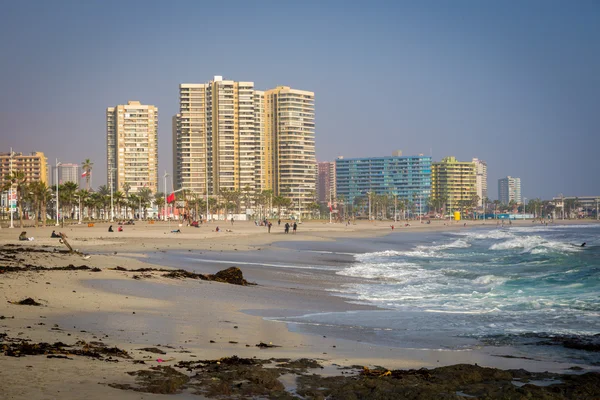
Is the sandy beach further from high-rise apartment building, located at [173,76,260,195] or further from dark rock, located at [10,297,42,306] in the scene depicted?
high-rise apartment building, located at [173,76,260,195]

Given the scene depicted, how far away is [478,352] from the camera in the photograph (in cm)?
1039

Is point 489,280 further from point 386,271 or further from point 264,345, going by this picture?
point 264,345

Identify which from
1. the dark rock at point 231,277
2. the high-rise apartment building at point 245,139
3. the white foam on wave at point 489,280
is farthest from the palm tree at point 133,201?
the dark rock at point 231,277

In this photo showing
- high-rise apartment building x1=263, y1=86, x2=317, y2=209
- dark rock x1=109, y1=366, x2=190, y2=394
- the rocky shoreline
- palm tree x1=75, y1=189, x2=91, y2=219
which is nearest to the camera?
dark rock x1=109, y1=366, x2=190, y2=394

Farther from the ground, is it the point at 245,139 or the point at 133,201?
the point at 245,139

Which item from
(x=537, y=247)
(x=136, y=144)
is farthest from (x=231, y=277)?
(x=136, y=144)

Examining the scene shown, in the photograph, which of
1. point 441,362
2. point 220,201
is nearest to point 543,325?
point 441,362

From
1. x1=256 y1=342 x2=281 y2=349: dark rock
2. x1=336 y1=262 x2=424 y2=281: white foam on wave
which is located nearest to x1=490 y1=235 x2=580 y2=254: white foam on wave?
x1=336 y1=262 x2=424 y2=281: white foam on wave

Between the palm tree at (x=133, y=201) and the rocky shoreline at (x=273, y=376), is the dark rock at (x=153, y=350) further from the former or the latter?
the palm tree at (x=133, y=201)

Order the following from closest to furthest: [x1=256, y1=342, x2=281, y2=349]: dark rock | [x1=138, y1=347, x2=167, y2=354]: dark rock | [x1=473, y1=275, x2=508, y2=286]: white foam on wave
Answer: [x1=138, y1=347, x2=167, y2=354]: dark rock → [x1=256, y1=342, x2=281, y2=349]: dark rock → [x1=473, y1=275, x2=508, y2=286]: white foam on wave

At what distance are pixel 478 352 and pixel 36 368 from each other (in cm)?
667

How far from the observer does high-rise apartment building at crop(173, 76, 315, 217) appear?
177375 millimetres

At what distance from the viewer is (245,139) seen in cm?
17838

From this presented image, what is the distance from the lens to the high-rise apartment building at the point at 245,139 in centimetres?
17738
